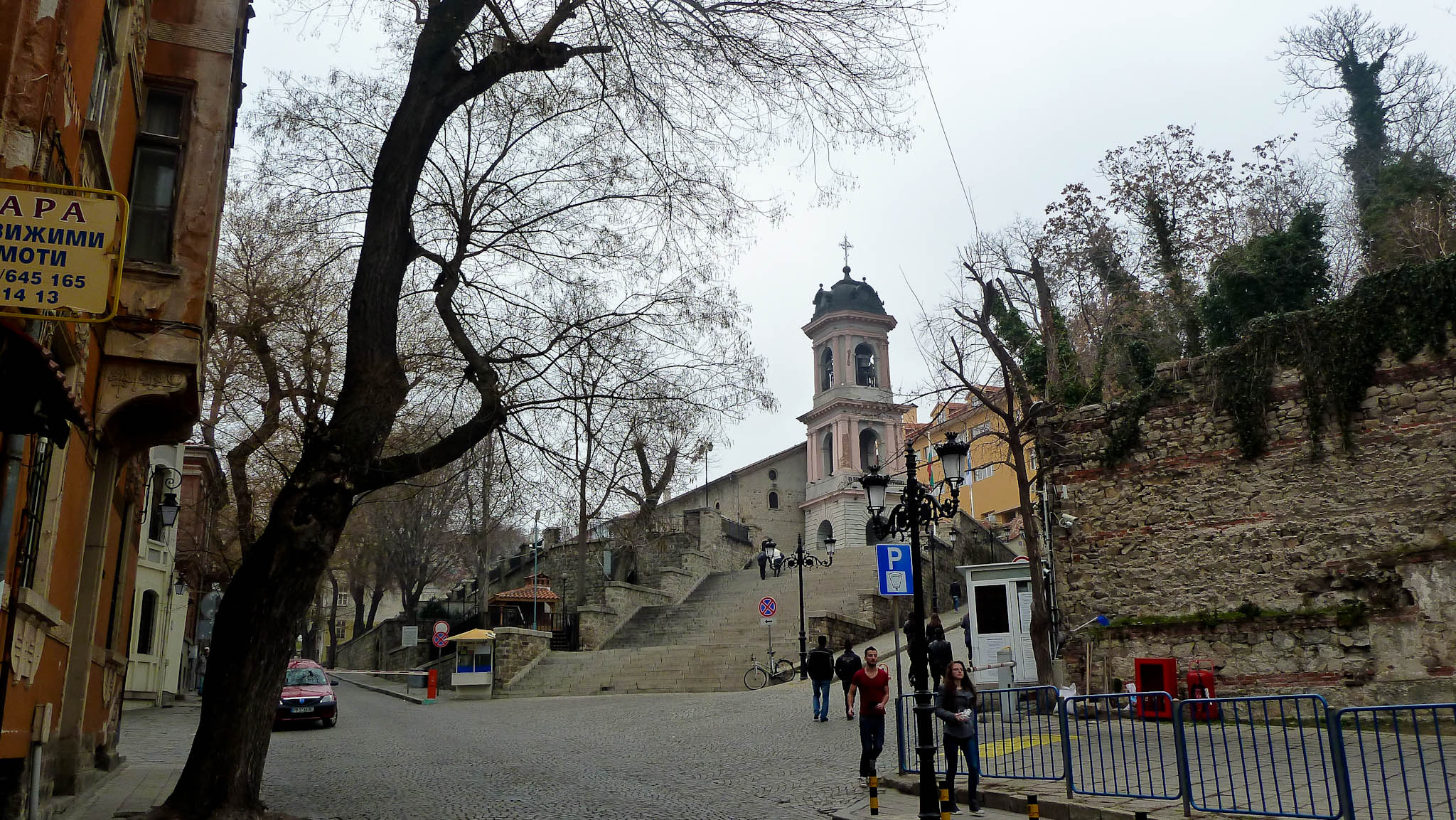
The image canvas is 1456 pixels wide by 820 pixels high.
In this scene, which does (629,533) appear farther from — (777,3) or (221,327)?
(777,3)

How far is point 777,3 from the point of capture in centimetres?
973

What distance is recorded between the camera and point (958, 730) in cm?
952

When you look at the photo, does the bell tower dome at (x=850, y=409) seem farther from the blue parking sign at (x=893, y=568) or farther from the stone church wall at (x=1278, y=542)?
the blue parking sign at (x=893, y=568)

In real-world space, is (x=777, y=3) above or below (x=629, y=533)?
above

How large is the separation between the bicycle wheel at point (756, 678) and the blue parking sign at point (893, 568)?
11541 mm

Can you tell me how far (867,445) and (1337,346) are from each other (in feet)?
139

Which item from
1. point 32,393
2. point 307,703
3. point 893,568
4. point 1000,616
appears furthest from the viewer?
point 1000,616

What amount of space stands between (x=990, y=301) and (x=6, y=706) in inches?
685

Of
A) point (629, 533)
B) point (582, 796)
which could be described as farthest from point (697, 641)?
point (582, 796)

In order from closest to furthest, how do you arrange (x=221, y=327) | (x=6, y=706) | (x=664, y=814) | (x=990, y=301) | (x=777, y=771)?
1. (x=6, y=706)
2. (x=664, y=814)
3. (x=777, y=771)
4. (x=221, y=327)
5. (x=990, y=301)

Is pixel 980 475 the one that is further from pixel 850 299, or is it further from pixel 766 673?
pixel 766 673

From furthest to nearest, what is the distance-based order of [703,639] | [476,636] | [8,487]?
[703,639], [476,636], [8,487]

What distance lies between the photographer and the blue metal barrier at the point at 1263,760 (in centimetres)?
756

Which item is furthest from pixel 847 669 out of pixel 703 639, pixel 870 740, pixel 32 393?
pixel 703 639
